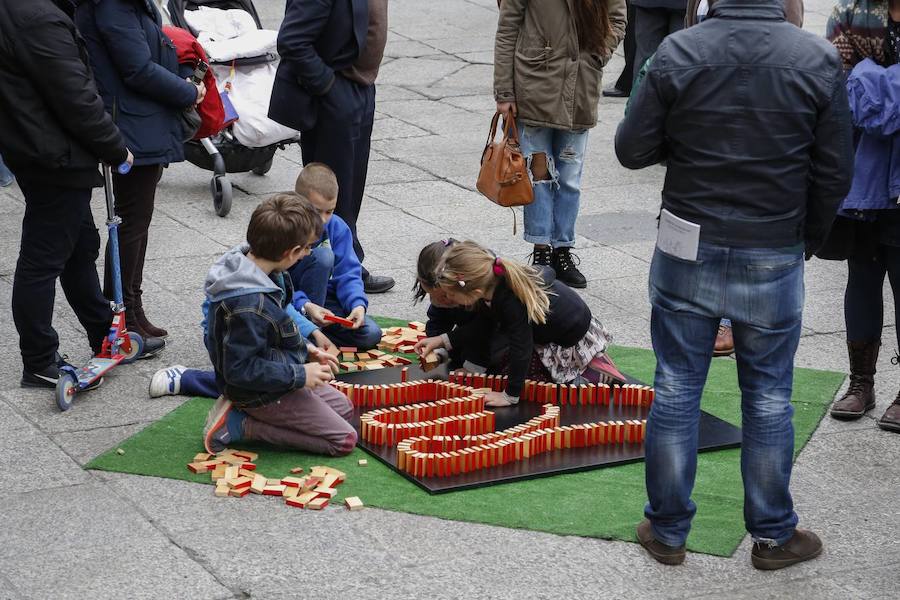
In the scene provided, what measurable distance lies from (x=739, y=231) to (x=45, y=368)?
3.29 metres

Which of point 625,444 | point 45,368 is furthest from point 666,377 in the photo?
point 45,368

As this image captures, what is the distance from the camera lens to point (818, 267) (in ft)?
26.1

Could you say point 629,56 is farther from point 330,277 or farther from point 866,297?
point 866,297

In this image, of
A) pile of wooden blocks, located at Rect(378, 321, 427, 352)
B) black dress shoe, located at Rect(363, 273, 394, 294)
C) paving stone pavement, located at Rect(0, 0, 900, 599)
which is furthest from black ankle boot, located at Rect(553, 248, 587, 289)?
pile of wooden blocks, located at Rect(378, 321, 427, 352)

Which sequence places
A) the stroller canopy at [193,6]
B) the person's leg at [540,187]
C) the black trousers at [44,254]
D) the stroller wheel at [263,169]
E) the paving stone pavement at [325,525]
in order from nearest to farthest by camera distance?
the paving stone pavement at [325,525] → the black trousers at [44,254] → the person's leg at [540,187] → the stroller canopy at [193,6] → the stroller wheel at [263,169]

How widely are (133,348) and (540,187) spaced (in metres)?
2.50

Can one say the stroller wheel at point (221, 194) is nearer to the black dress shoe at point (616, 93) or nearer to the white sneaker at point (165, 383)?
the white sneaker at point (165, 383)

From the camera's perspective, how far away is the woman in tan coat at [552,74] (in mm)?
→ 7105

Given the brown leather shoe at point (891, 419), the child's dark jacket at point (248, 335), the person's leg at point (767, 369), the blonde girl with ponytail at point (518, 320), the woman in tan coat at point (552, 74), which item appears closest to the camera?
the person's leg at point (767, 369)

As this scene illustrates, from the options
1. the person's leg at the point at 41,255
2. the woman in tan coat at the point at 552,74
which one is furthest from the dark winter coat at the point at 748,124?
the woman in tan coat at the point at 552,74

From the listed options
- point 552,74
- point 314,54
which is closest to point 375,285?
point 314,54

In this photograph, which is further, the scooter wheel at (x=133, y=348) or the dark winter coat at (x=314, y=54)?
the dark winter coat at (x=314, y=54)

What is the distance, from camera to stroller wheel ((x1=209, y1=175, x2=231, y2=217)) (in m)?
8.65

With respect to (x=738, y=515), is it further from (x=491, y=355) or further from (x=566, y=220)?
(x=566, y=220)
